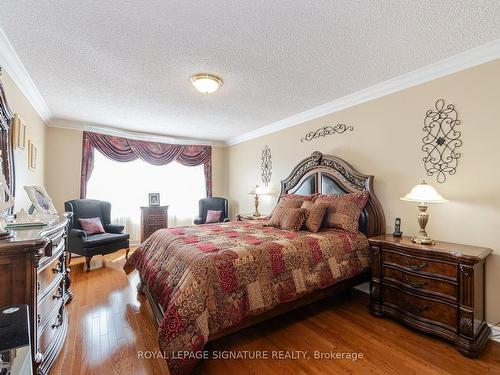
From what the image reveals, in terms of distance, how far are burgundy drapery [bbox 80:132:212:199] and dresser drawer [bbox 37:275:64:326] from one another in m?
2.86

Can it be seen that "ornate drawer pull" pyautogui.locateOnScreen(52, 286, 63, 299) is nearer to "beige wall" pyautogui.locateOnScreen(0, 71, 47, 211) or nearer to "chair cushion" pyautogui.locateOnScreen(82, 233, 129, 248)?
A: "beige wall" pyautogui.locateOnScreen(0, 71, 47, 211)

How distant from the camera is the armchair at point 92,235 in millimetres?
3475

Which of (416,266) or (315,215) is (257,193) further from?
(416,266)

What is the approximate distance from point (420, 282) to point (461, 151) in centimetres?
126

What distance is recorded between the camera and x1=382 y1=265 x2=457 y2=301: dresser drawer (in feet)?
6.41

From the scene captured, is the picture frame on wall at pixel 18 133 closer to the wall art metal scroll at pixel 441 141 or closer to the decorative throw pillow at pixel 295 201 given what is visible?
the decorative throw pillow at pixel 295 201

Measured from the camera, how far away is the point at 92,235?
12.4 ft

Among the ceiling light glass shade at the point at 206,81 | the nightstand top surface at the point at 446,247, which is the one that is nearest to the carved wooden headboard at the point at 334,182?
the nightstand top surface at the point at 446,247

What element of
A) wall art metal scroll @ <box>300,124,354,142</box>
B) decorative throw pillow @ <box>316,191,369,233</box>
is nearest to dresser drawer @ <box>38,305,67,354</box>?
decorative throw pillow @ <box>316,191,369,233</box>

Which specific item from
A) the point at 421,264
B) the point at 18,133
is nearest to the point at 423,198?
the point at 421,264

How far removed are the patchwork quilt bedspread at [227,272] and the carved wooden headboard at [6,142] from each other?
1350 millimetres

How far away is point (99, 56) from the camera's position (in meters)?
2.19

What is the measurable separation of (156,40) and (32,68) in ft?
4.82

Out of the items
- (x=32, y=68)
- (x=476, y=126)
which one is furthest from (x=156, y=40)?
(x=476, y=126)
